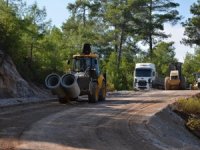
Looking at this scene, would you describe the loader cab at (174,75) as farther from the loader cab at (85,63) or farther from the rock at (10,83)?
the loader cab at (85,63)

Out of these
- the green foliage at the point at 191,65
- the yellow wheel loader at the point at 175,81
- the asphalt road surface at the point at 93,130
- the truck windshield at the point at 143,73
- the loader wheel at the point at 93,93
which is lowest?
the asphalt road surface at the point at 93,130

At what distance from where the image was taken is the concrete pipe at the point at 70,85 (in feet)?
80.7

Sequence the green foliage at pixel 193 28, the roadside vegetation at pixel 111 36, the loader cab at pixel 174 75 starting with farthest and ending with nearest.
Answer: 1. the green foliage at pixel 193 28
2. the loader cab at pixel 174 75
3. the roadside vegetation at pixel 111 36

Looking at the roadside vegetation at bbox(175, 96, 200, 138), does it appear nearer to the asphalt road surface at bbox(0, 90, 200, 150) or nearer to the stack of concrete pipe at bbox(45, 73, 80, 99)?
the asphalt road surface at bbox(0, 90, 200, 150)

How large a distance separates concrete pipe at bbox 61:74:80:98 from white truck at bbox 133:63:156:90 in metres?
28.5

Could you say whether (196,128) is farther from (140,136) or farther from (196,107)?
(140,136)

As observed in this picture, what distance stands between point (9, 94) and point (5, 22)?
4.84 metres

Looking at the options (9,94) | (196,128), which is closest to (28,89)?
(9,94)

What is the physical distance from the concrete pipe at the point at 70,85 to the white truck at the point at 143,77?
1123 inches

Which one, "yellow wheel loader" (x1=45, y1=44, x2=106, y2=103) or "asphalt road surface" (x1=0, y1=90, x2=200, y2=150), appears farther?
"yellow wheel loader" (x1=45, y1=44, x2=106, y2=103)

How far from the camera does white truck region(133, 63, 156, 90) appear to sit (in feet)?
175

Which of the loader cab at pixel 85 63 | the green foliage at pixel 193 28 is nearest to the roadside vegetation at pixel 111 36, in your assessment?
the green foliage at pixel 193 28

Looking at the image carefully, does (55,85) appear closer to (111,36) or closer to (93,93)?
(93,93)

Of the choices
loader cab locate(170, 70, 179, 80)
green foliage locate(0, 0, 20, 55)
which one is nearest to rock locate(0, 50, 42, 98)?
green foliage locate(0, 0, 20, 55)
